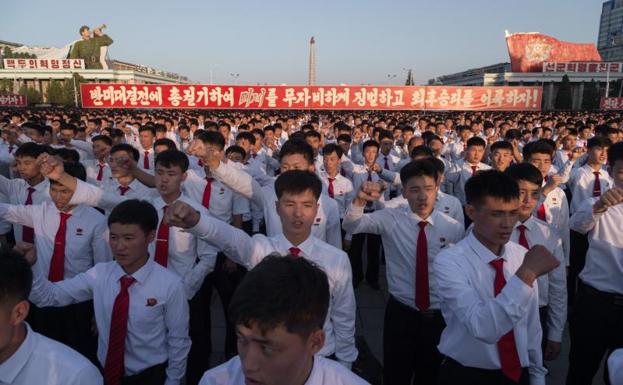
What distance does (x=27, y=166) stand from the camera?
3953 millimetres

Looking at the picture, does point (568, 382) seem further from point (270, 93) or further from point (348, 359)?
point (270, 93)

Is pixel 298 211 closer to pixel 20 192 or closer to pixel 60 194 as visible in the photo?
pixel 60 194

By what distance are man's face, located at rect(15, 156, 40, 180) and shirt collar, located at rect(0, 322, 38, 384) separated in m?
2.87

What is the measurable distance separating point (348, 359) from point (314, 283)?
116cm

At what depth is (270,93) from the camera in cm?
2123

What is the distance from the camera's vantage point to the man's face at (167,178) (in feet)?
11.2

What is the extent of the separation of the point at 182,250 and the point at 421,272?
1765 mm

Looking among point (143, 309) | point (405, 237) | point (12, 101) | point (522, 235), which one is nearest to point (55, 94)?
point (12, 101)

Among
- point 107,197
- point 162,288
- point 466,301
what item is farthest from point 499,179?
point 107,197

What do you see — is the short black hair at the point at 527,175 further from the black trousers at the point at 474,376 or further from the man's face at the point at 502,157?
the man's face at the point at 502,157

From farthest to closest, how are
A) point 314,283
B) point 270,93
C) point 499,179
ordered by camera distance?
point 270,93 < point 499,179 < point 314,283

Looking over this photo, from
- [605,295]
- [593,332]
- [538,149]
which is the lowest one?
[593,332]

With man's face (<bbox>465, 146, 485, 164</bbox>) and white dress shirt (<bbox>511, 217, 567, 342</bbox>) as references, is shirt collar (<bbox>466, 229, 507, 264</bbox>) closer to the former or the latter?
A: white dress shirt (<bbox>511, 217, 567, 342</bbox>)

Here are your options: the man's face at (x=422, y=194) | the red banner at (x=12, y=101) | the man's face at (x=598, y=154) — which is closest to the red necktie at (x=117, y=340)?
the man's face at (x=422, y=194)
